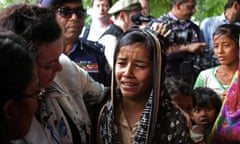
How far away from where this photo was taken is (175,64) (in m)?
3.63

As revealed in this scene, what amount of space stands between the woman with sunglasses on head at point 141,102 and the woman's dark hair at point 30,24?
46 centimetres

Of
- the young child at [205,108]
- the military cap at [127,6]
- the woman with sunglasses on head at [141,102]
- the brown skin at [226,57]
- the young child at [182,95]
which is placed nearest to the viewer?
the woman with sunglasses on head at [141,102]

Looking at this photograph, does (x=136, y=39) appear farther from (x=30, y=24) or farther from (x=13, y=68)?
(x=13, y=68)

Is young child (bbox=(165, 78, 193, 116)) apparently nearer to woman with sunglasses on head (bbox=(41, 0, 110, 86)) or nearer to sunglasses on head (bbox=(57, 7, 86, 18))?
woman with sunglasses on head (bbox=(41, 0, 110, 86))

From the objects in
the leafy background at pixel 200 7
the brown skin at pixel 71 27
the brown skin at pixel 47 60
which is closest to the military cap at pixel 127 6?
the brown skin at pixel 71 27

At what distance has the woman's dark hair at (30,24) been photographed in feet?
4.83

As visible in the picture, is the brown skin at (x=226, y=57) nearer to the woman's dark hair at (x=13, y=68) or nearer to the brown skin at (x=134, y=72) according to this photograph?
the brown skin at (x=134, y=72)

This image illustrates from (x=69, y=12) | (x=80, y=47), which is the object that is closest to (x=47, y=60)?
(x=69, y=12)

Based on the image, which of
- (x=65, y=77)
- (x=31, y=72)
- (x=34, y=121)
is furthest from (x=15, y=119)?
(x=65, y=77)

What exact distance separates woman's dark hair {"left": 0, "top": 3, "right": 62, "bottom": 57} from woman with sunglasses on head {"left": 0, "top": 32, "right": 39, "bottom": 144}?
242mm

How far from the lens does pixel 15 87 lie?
1136 millimetres

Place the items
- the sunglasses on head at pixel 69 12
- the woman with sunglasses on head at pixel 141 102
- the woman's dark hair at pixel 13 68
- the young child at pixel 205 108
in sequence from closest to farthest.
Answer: the woman's dark hair at pixel 13 68
the woman with sunglasses on head at pixel 141 102
the sunglasses on head at pixel 69 12
the young child at pixel 205 108

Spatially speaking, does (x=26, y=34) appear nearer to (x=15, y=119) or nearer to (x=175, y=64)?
(x=15, y=119)

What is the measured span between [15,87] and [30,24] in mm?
411
